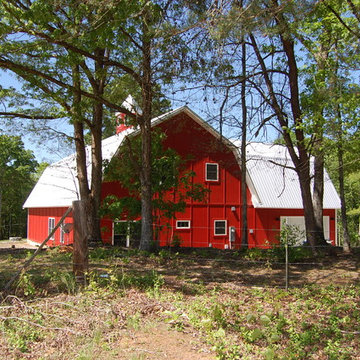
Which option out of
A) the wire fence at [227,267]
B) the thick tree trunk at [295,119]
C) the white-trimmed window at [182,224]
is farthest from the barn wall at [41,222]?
the thick tree trunk at [295,119]

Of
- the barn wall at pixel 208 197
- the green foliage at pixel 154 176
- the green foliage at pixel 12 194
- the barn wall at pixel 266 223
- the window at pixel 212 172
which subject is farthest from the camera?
the green foliage at pixel 12 194

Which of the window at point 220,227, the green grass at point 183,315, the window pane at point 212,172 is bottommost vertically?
the green grass at point 183,315

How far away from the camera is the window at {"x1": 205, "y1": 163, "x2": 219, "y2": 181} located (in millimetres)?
21688

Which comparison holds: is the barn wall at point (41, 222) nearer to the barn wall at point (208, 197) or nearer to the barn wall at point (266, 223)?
the barn wall at point (208, 197)

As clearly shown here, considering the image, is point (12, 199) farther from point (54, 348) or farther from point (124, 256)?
point (54, 348)

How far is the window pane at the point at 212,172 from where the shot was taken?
21.7 meters

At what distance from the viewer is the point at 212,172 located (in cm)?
2184

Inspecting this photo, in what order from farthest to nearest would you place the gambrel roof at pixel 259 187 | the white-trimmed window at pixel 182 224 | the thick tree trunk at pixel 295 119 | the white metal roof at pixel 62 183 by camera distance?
the gambrel roof at pixel 259 187, the white metal roof at pixel 62 183, the white-trimmed window at pixel 182 224, the thick tree trunk at pixel 295 119

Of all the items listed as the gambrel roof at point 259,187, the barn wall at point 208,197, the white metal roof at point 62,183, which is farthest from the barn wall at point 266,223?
the white metal roof at point 62,183

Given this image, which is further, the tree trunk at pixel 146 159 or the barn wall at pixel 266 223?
the barn wall at pixel 266 223

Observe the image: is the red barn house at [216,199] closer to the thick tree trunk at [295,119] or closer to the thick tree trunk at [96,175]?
the thick tree trunk at [96,175]

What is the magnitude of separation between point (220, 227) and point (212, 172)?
3055 mm

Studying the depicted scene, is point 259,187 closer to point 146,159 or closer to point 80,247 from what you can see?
point 146,159

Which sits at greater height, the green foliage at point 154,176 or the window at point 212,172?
the window at point 212,172
